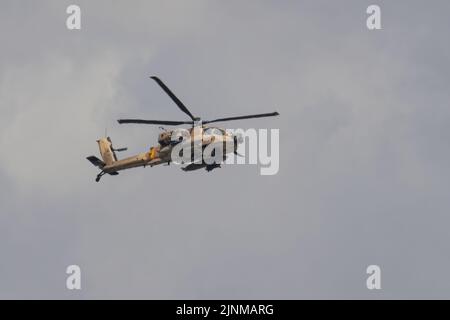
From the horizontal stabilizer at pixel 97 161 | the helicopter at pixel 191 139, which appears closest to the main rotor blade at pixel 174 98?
the helicopter at pixel 191 139

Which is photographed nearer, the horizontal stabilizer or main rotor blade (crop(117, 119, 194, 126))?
main rotor blade (crop(117, 119, 194, 126))

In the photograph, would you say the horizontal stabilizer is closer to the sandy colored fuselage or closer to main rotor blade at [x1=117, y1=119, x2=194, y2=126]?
the sandy colored fuselage

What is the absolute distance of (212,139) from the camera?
10662 cm

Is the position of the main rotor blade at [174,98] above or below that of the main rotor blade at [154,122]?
above

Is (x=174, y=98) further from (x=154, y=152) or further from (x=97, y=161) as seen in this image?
(x=97, y=161)

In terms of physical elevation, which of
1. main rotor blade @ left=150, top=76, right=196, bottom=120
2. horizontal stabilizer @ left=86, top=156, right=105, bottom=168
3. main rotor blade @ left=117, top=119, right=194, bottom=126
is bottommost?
horizontal stabilizer @ left=86, top=156, right=105, bottom=168

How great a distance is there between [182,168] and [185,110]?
611cm

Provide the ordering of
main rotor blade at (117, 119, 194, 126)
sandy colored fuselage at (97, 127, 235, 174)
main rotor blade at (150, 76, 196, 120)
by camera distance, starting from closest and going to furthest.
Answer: main rotor blade at (150, 76, 196, 120)
main rotor blade at (117, 119, 194, 126)
sandy colored fuselage at (97, 127, 235, 174)

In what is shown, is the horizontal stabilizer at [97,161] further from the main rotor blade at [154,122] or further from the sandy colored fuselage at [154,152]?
the main rotor blade at [154,122]

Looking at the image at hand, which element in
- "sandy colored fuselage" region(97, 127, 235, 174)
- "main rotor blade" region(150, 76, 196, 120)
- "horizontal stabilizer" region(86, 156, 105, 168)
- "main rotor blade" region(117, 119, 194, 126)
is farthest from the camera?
"horizontal stabilizer" region(86, 156, 105, 168)

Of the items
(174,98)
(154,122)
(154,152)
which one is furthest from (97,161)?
(174,98)

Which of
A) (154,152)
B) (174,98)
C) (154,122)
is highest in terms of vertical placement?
(174,98)

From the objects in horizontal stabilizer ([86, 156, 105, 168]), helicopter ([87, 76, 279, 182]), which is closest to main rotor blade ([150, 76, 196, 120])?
helicopter ([87, 76, 279, 182])
